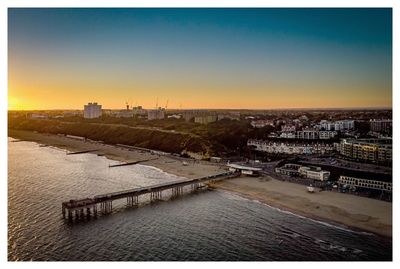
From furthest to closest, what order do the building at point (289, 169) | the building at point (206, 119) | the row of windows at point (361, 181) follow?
the building at point (206, 119), the building at point (289, 169), the row of windows at point (361, 181)

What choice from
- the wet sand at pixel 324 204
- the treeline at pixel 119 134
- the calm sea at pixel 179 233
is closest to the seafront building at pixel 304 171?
the wet sand at pixel 324 204

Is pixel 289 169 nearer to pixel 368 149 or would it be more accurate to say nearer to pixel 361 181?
pixel 368 149

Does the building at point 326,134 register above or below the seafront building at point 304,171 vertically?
above

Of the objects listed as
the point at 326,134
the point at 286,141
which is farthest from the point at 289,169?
the point at 286,141

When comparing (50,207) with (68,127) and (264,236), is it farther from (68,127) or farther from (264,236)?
(68,127)

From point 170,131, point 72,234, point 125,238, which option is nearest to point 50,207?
point 72,234

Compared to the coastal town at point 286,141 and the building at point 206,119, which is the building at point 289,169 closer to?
the coastal town at point 286,141

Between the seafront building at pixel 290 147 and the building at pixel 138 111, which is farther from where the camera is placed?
the building at pixel 138 111

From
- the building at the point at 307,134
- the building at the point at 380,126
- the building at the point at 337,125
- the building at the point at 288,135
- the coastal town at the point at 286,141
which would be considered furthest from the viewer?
the building at the point at 288,135
